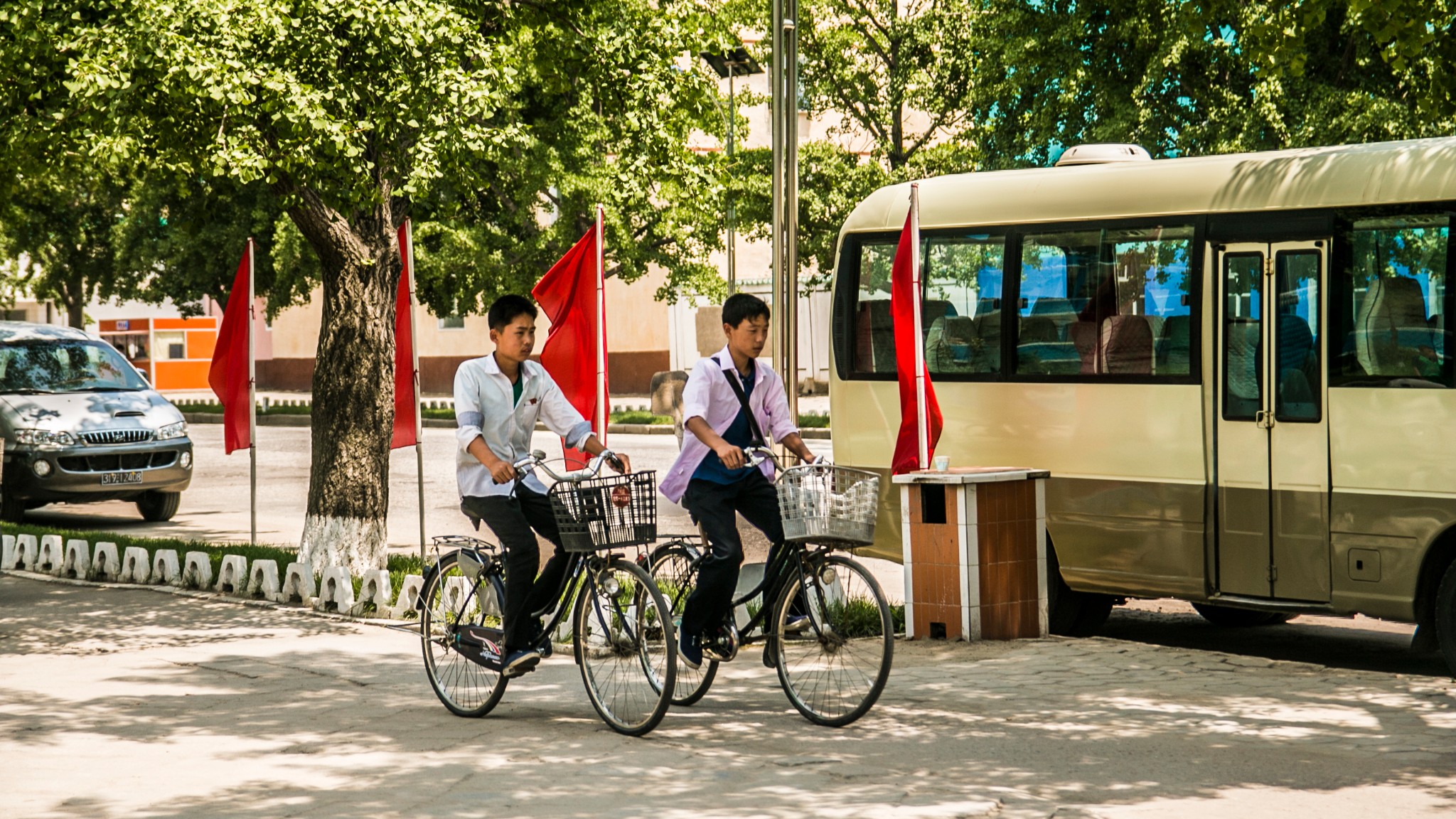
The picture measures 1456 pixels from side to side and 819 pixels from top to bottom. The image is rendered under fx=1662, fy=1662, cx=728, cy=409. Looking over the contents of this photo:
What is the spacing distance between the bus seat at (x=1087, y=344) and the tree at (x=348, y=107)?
3910 mm

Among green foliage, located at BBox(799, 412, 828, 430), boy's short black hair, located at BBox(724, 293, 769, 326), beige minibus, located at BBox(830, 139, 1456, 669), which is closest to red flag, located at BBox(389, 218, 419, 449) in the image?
beige minibus, located at BBox(830, 139, 1456, 669)

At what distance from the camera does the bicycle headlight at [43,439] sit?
54.7 feet

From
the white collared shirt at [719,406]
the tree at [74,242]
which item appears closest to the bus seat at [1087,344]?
the white collared shirt at [719,406]

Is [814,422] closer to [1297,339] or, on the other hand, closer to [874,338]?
[874,338]

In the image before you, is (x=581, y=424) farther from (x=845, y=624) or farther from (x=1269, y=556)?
(x=1269, y=556)

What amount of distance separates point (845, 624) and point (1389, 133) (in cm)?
1734

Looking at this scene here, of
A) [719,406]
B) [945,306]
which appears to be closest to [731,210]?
[945,306]

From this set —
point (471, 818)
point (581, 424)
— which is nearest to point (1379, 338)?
point (581, 424)

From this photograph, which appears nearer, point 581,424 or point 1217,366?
point 581,424

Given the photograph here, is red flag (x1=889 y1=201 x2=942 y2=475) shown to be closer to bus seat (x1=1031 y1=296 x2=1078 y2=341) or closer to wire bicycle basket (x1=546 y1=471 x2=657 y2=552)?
bus seat (x1=1031 y1=296 x2=1078 y2=341)

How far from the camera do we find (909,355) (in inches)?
400

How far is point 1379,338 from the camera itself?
Result: 913 cm

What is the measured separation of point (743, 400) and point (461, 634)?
1700mm

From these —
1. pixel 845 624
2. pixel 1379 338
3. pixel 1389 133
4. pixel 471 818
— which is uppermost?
pixel 1389 133
